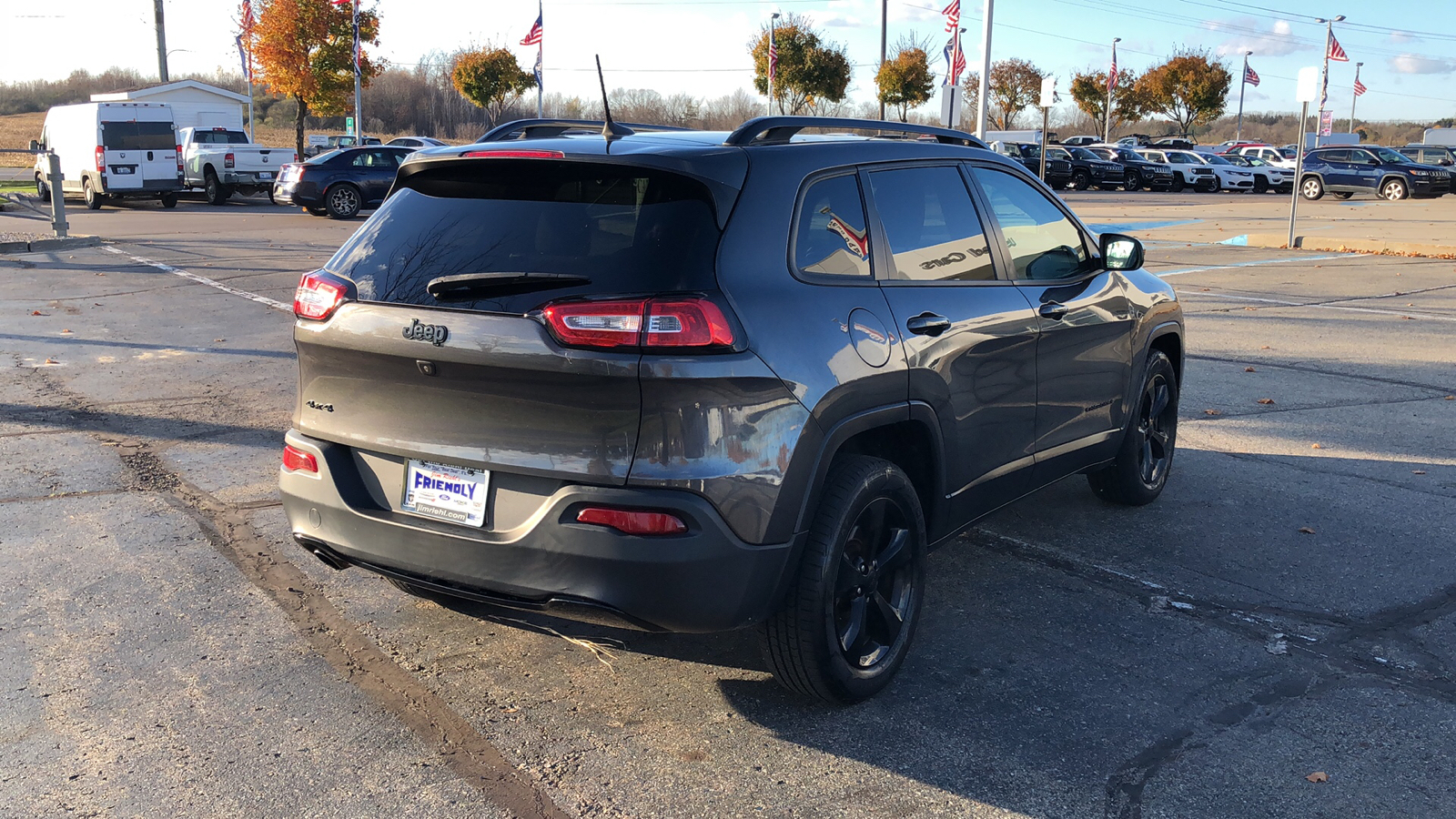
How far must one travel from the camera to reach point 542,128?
447 cm

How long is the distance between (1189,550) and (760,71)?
5589 centimetres

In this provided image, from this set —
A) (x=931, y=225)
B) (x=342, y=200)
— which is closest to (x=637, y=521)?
(x=931, y=225)

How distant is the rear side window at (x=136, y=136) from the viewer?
88.8 feet

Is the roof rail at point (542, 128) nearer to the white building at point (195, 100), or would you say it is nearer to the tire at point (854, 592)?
the tire at point (854, 592)

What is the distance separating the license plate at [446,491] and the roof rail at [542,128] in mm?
1316

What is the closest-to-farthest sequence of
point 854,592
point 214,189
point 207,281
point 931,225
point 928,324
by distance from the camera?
1. point 854,592
2. point 928,324
3. point 931,225
4. point 207,281
5. point 214,189

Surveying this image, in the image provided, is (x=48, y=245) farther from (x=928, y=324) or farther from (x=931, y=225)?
(x=928, y=324)

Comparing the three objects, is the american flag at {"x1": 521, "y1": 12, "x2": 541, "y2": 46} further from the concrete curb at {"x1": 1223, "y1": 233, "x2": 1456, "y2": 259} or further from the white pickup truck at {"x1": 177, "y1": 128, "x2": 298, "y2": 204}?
the concrete curb at {"x1": 1223, "y1": 233, "x2": 1456, "y2": 259}

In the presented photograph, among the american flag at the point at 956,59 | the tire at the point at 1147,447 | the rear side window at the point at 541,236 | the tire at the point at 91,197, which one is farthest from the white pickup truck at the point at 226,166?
the rear side window at the point at 541,236

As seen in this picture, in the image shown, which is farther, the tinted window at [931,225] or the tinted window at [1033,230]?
the tinted window at [1033,230]

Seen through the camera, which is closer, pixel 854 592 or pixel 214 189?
pixel 854 592

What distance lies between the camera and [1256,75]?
62.0m

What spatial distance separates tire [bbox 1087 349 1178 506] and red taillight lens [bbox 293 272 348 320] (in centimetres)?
352

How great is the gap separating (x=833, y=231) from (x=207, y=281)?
12570mm
